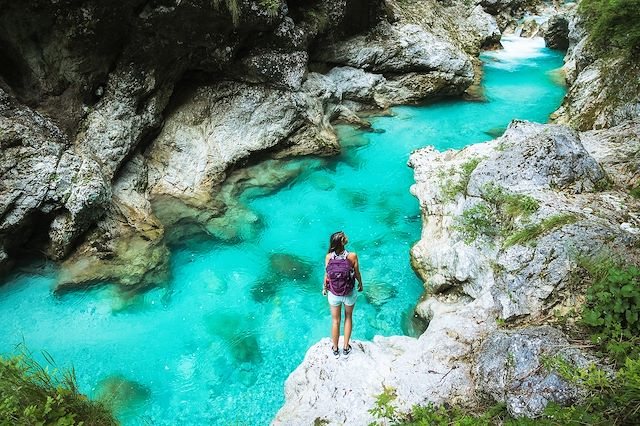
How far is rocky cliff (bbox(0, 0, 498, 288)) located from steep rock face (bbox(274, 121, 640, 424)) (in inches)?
202

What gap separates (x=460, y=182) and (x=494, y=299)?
9.72 ft

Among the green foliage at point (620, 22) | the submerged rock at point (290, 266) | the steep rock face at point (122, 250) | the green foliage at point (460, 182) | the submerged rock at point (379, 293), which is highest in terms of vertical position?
the green foliage at point (620, 22)

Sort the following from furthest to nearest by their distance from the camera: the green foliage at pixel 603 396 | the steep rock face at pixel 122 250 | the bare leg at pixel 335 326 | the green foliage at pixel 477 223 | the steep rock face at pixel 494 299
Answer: the steep rock face at pixel 122 250
the green foliage at pixel 477 223
the bare leg at pixel 335 326
the steep rock face at pixel 494 299
the green foliage at pixel 603 396

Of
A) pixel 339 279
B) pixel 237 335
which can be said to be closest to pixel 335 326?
pixel 339 279

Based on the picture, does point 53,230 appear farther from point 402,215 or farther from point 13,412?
point 402,215

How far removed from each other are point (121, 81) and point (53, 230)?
3663 millimetres

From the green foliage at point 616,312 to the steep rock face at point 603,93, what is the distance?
6384 millimetres

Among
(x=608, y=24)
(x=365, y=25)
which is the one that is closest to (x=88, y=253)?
(x=365, y=25)

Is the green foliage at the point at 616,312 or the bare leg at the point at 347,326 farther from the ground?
the green foliage at the point at 616,312

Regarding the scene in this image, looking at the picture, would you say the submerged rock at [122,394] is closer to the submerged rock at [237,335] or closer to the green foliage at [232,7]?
the submerged rock at [237,335]

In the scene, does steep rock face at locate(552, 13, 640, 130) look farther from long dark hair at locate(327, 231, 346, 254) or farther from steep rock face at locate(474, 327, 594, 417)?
long dark hair at locate(327, 231, 346, 254)

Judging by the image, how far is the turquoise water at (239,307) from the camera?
23.2 ft

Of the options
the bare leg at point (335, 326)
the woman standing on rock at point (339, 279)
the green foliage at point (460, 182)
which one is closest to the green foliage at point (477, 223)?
the green foliage at point (460, 182)

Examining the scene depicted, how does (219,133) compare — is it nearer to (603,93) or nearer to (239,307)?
(239,307)
